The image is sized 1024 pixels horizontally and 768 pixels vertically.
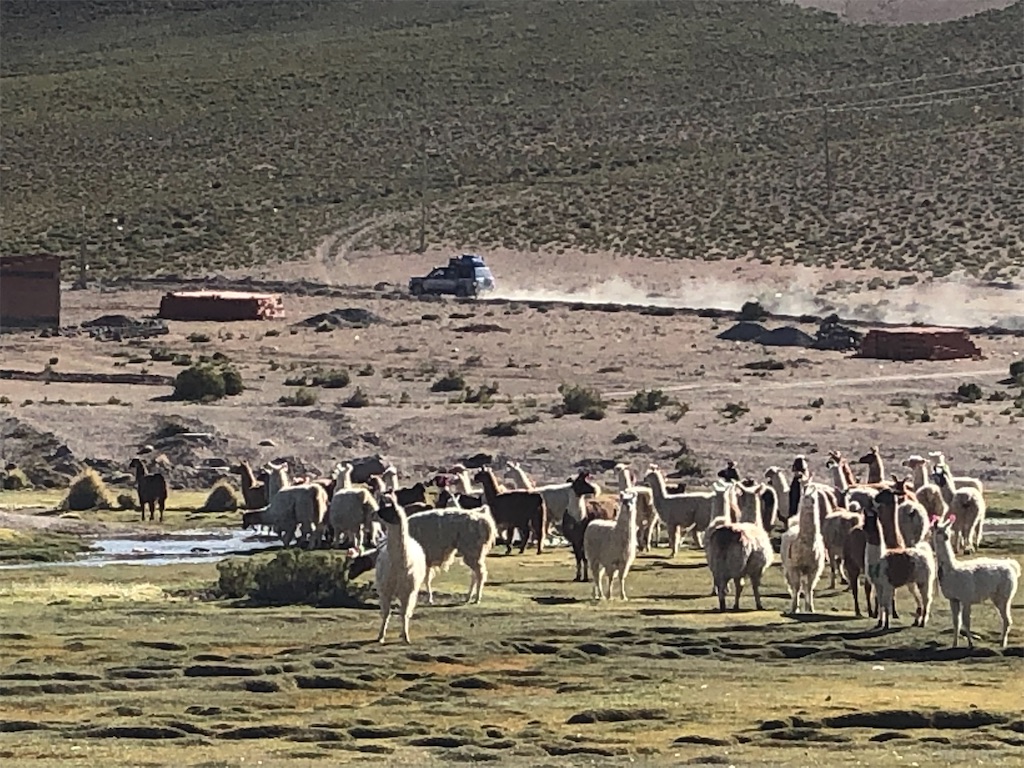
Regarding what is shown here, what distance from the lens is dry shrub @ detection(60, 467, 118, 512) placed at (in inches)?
1439

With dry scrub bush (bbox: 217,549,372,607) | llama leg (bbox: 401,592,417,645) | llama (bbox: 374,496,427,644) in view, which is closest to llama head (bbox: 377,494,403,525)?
llama (bbox: 374,496,427,644)

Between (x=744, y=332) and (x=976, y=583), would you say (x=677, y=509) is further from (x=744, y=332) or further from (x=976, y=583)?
(x=744, y=332)

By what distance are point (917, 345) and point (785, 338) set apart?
4.25 metres

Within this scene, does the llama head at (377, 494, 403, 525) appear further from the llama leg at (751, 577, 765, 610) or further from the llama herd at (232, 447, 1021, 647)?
the llama leg at (751, 577, 765, 610)

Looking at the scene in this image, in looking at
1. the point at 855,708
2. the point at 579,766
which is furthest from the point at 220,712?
the point at 855,708

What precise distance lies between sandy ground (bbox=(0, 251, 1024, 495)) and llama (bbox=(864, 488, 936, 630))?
1746 cm

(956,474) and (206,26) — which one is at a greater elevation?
(206,26)

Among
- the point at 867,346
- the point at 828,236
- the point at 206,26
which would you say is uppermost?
the point at 206,26

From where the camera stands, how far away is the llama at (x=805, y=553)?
23.3 metres

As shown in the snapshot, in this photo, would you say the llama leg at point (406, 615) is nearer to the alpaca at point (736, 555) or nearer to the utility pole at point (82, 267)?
the alpaca at point (736, 555)

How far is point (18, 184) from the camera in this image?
10912cm

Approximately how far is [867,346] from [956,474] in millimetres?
18985

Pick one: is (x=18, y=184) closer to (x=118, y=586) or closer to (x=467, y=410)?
(x=467, y=410)

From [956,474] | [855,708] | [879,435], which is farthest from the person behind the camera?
[879,435]
